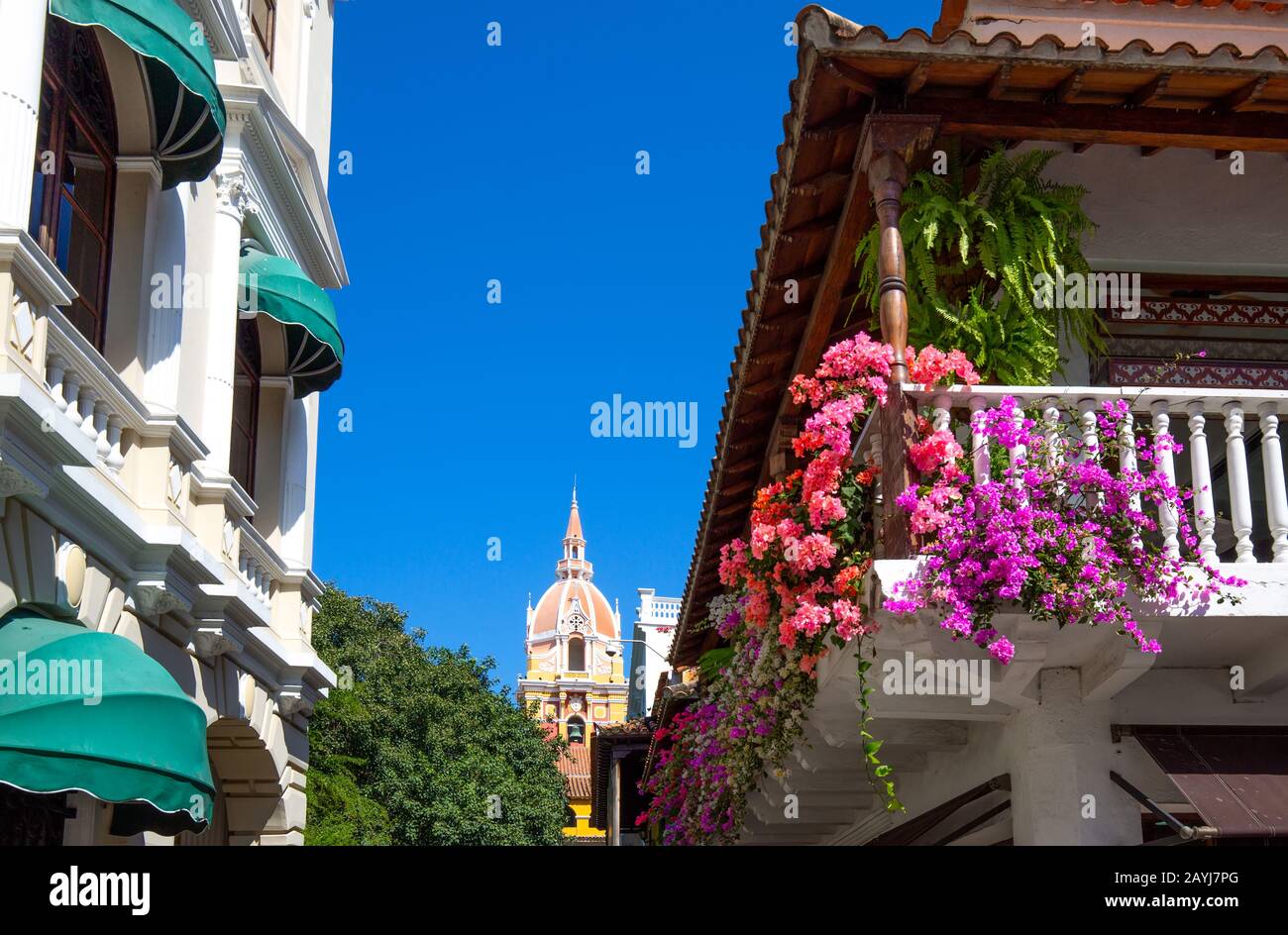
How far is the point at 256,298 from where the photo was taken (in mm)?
13406

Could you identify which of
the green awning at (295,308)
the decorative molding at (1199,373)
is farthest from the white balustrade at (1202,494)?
the green awning at (295,308)

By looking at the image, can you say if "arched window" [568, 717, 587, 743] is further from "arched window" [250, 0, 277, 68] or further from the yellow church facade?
"arched window" [250, 0, 277, 68]

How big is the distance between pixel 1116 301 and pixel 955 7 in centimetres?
253

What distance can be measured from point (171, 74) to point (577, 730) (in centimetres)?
10589

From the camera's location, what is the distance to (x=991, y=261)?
29.4 ft

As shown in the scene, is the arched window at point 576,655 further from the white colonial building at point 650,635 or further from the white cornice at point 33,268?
the white cornice at point 33,268

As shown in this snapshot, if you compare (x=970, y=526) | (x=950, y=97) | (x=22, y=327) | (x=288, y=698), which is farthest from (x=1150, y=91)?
(x=288, y=698)

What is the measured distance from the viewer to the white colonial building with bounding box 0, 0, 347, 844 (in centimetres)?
815

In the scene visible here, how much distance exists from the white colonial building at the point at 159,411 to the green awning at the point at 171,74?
2 centimetres

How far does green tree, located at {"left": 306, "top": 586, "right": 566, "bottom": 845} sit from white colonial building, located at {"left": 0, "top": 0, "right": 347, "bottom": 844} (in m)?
24.3

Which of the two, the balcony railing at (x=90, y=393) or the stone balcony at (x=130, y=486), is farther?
the balcony railing at (x=90, y=393)

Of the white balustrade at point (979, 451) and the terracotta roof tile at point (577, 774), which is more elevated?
the terracotta roof tile at point (577, 774)

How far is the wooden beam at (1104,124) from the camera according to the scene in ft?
28.9

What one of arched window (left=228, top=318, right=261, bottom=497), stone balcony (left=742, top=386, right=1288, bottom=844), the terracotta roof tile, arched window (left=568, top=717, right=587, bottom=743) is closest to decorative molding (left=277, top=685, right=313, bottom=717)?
arched window (left=228, top=318, right=261, bottom=497)
